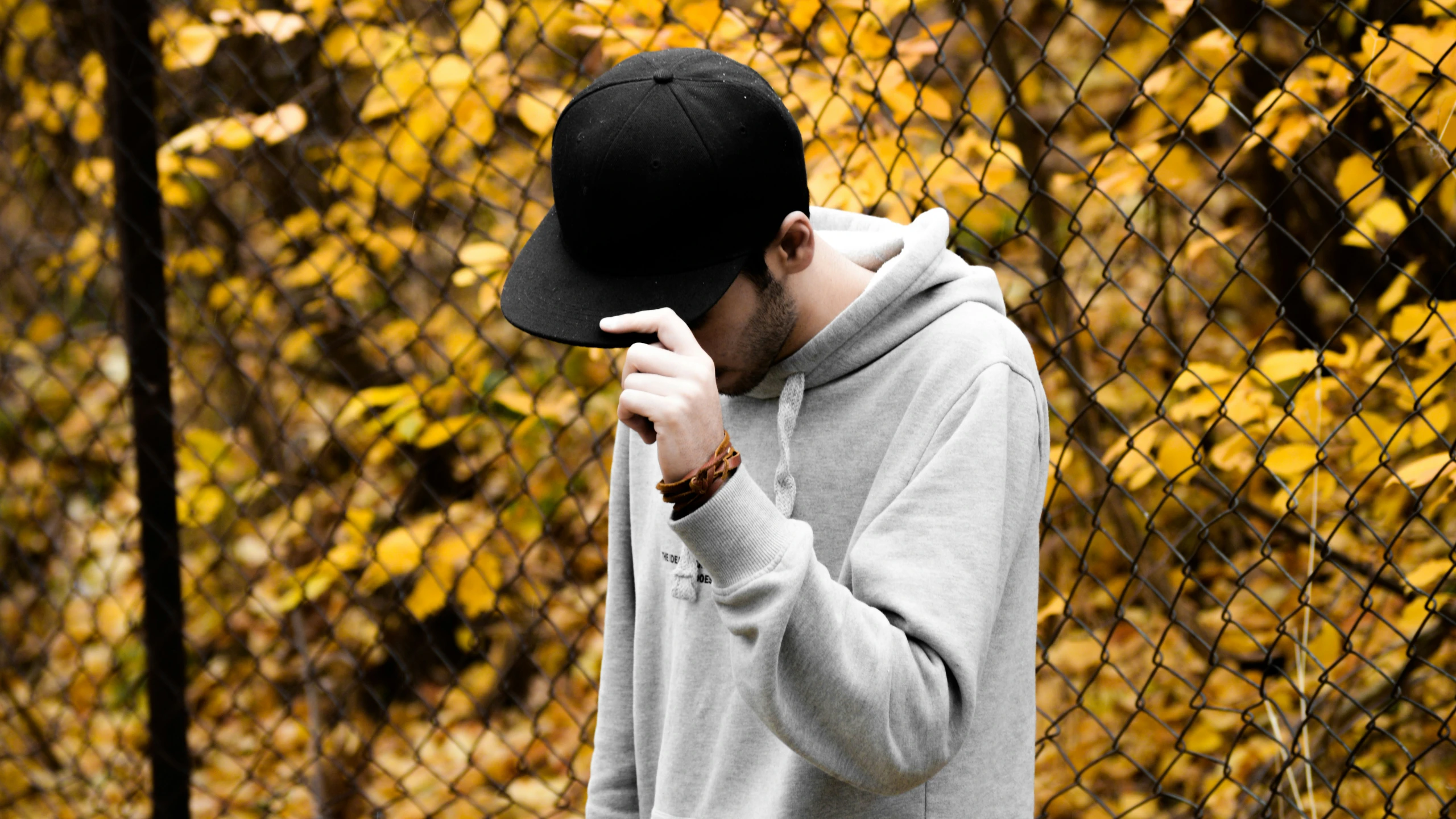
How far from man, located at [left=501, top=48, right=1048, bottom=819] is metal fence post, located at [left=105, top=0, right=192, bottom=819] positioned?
1.48 meters

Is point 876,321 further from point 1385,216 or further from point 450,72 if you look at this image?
point 450,72

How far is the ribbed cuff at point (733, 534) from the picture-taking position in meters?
0.92

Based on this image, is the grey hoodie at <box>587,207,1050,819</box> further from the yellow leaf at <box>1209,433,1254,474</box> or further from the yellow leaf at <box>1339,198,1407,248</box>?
the yellow leaf at <box>1339,198,1407,248</box>

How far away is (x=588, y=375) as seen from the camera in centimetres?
301

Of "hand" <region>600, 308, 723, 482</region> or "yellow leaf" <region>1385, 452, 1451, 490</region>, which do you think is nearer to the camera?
"hand" <region>600, 308, 723, 482</region>

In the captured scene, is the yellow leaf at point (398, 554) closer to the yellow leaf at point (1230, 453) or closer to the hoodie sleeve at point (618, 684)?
the hoodie sleeve at point (618, 684)

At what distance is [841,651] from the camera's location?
0.92 metres

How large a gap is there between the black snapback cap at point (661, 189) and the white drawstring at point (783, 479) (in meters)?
0.19

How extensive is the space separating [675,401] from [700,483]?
0.07 meters

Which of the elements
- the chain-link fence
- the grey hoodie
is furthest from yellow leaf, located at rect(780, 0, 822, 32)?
the grey hoodie

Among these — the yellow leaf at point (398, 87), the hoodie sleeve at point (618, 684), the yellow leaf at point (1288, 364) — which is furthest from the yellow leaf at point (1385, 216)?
the yellow leaf at point (398, 87)

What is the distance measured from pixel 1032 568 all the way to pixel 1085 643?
5.75 ft

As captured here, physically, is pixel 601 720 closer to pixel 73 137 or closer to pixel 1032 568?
pixel 1032 568

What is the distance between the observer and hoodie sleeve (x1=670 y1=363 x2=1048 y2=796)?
92 centimetres
